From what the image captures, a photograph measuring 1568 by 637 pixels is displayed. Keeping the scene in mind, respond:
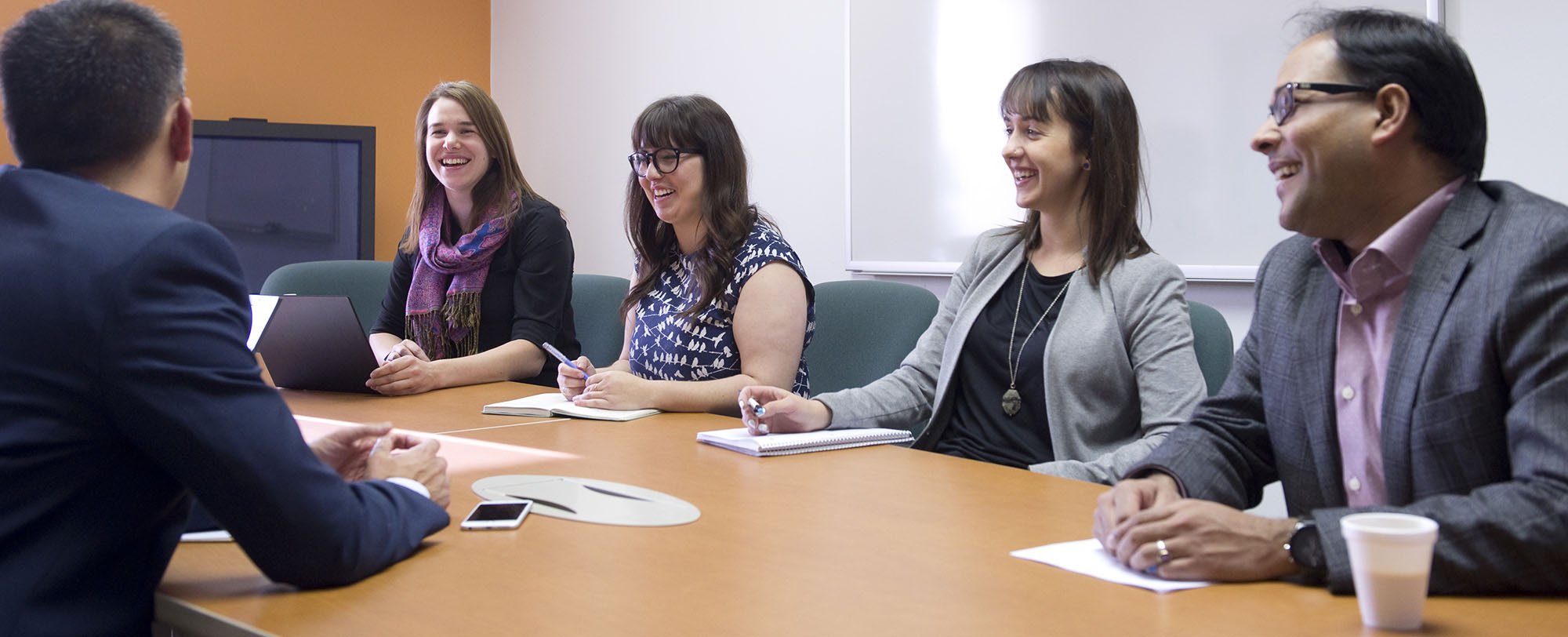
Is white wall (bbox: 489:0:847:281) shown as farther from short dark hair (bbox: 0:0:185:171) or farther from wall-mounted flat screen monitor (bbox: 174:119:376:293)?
short dark hair (bbox: 0:0:185:171)

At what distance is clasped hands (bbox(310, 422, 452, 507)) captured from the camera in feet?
4.54

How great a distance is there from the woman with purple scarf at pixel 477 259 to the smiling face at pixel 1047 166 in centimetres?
128

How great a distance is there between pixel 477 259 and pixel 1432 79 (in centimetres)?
222

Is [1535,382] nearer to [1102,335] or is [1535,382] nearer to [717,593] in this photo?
[717,593]

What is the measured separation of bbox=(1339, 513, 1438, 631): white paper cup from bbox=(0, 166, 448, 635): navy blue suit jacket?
2.96ft

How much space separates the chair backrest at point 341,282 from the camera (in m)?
3.34

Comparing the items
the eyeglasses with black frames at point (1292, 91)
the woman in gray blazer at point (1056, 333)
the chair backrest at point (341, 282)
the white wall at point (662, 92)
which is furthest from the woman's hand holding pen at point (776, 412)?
the white wall at point (662, 92)

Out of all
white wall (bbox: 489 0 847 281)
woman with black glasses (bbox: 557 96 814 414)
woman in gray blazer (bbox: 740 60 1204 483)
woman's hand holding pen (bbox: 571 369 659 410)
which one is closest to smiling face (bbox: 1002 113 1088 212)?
woman in gray blazer (bbox: 740 60 1204 483)

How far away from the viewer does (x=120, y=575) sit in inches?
42.2

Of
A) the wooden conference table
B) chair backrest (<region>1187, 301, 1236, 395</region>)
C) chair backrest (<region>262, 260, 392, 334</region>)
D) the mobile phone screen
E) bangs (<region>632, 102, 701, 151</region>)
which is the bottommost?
the wooden conference table

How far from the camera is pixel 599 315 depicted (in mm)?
3342

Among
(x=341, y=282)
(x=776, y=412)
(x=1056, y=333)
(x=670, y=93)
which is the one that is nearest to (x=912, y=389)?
(x=1056, y=333)

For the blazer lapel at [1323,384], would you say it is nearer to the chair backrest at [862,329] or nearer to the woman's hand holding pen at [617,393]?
the woman's hand holding pen at [617,393]

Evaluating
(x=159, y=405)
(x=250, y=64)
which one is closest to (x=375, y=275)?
(x=250, y=64)
